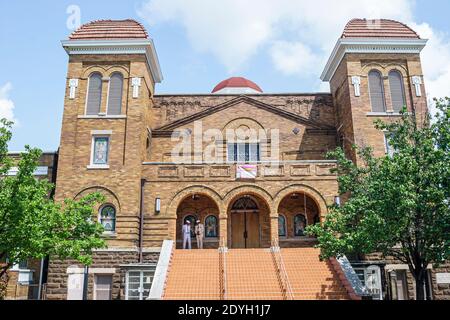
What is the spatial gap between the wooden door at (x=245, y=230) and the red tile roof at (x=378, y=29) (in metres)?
11.7

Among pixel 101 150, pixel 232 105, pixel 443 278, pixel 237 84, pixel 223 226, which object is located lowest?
pixel 443 278

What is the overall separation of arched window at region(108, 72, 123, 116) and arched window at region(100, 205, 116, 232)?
5311mm

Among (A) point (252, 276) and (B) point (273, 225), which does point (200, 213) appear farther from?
(A) point (252, 276)

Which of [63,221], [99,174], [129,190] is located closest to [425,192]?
[63,221]

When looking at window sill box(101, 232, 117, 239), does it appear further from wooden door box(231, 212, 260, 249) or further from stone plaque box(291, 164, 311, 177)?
stone plaque box(291, 164, 311, 177)

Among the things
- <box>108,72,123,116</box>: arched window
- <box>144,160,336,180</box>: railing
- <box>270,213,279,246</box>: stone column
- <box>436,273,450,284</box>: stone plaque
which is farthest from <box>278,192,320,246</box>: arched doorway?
<box>108,72,123,116</box>: arched window

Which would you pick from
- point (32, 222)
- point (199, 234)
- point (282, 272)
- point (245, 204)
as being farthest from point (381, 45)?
point (32, 222)

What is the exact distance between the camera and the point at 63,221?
1438 cm

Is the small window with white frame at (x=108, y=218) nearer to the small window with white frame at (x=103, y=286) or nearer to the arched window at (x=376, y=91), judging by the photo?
the small window with white frame at (x=103, y=286)

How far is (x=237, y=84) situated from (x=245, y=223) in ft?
48.4

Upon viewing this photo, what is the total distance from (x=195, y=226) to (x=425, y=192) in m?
12.6

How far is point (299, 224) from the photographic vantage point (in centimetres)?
2309

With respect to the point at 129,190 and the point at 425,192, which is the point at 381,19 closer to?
the point at 425,192

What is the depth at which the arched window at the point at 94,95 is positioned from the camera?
22.8m
